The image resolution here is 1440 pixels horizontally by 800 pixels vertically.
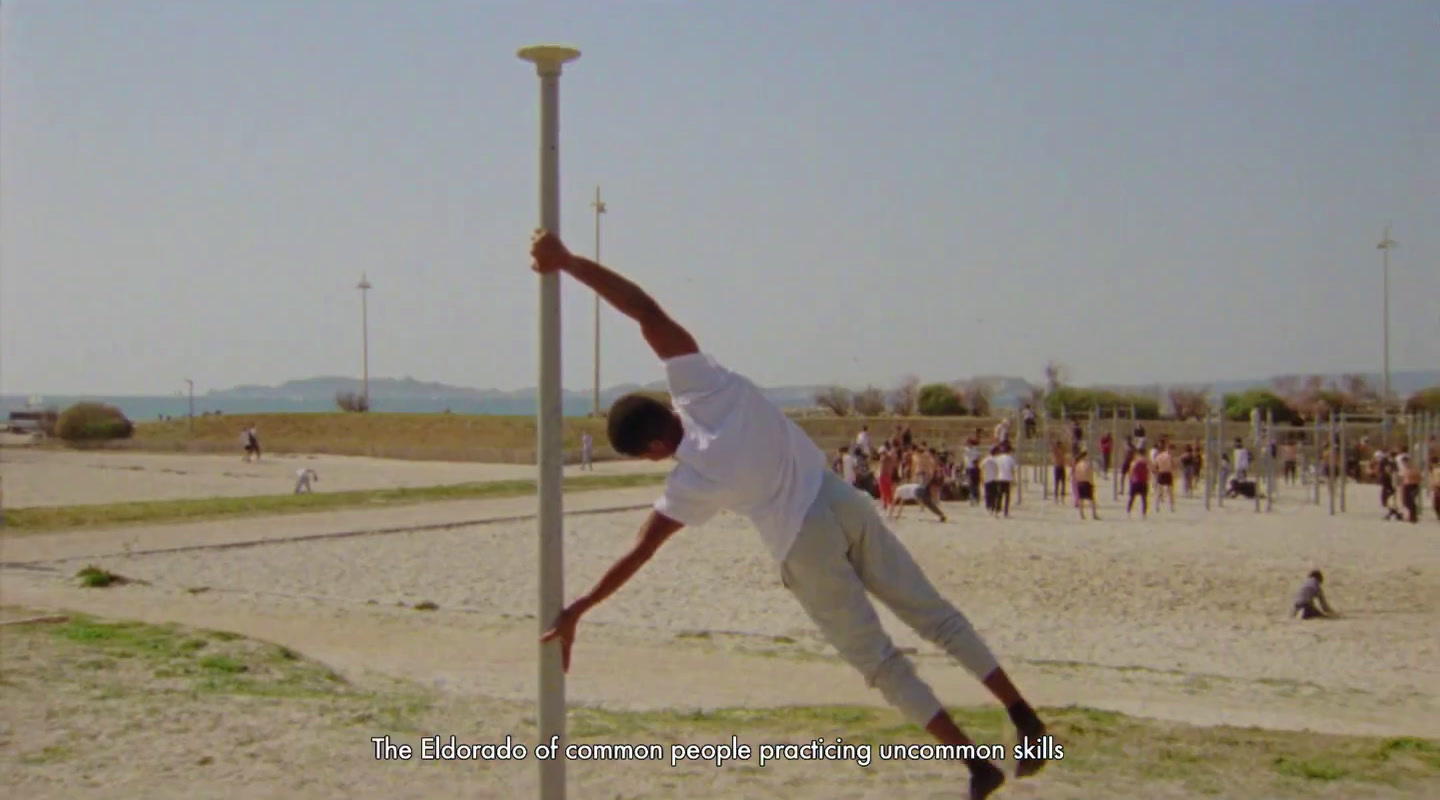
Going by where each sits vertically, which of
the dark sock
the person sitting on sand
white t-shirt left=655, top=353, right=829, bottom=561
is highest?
white t-shirt left=655, top=353, right=829, bottom=561

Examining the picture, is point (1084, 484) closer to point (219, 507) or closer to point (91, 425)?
point (219, 507)

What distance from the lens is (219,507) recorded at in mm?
25578

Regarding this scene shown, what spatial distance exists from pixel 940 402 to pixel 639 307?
68.6 m

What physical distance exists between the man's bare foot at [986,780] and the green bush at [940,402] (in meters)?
66.9

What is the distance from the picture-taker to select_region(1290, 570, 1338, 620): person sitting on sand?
1416 centimetres

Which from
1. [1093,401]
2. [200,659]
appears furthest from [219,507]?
[1093,401]

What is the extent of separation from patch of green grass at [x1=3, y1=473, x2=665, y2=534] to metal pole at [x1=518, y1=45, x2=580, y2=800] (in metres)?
19.6

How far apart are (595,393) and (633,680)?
2300 inches

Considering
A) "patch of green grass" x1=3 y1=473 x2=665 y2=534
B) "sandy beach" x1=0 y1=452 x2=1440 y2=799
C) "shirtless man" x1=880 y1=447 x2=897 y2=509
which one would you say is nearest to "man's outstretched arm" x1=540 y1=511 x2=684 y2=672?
"sandy beach" x1=0 y1=452 x2=1440 y2=799

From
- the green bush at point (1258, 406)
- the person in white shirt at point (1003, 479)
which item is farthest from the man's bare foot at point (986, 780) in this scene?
the green bush at point (1258, 406)

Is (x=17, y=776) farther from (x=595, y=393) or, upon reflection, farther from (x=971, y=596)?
(x=595, y=393)

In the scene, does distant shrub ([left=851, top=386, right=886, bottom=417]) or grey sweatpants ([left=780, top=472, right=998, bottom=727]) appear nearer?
grey sweatpants ([left=780, top=472, right=998, bottom=727])

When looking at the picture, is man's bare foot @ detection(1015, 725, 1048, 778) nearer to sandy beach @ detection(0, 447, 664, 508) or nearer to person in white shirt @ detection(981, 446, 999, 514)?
person in white shirt @ detection(981, 446, 999, 514)

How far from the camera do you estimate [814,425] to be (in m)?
54.0
